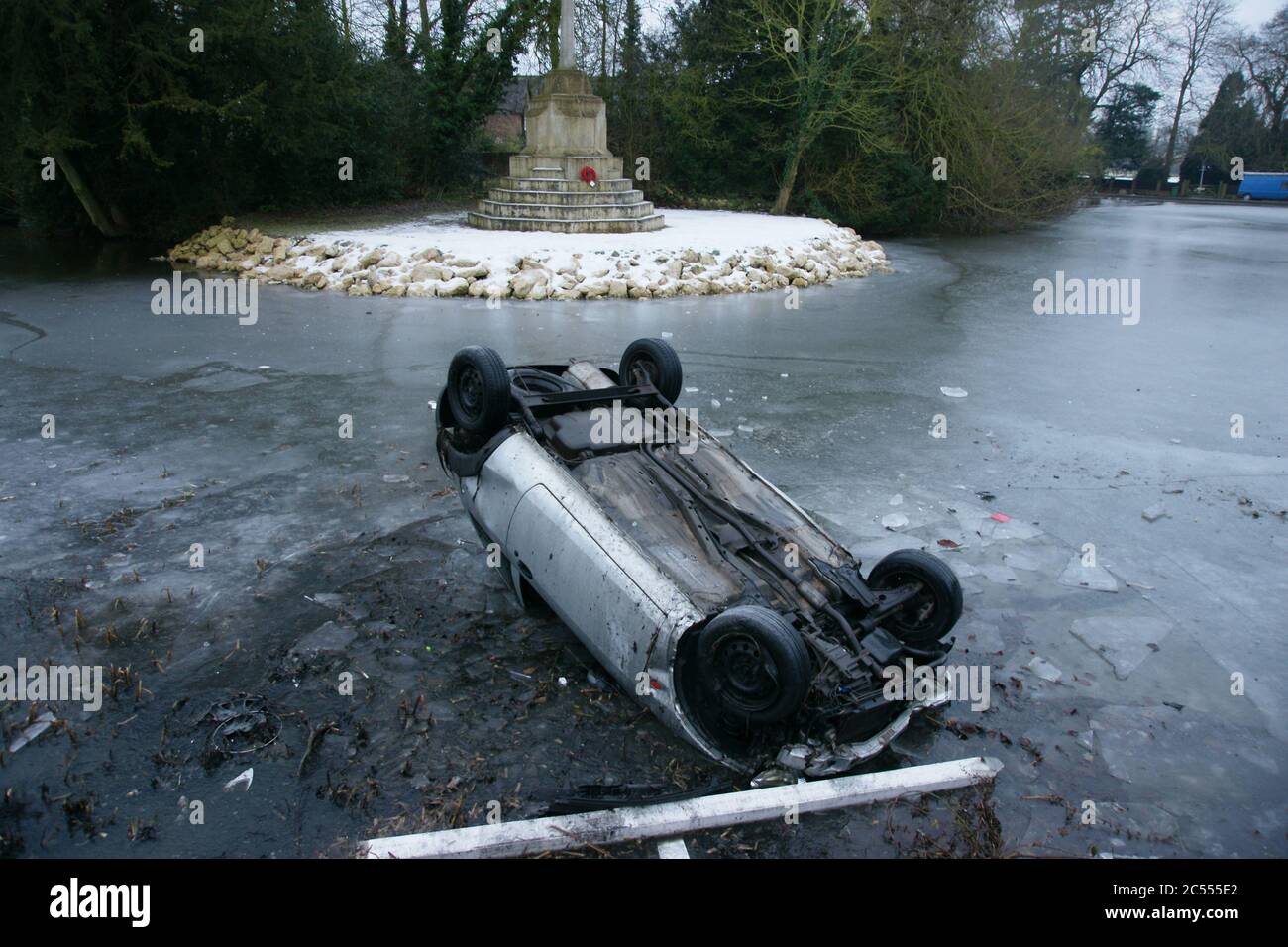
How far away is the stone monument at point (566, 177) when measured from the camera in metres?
19.5

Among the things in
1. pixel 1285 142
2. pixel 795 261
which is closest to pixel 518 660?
pixel 795 261

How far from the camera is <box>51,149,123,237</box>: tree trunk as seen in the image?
18.7m

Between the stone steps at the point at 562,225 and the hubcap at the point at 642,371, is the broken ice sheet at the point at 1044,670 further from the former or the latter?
the stone steps at the point at 562,225

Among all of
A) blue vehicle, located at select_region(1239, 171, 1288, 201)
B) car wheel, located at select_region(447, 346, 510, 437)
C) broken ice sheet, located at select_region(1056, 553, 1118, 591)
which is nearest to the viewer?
car wheel, located at select_region(447, 346, 510, 437)

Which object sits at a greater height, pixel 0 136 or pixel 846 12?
pixel 846 12

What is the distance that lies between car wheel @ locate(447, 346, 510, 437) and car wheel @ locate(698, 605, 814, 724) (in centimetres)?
183

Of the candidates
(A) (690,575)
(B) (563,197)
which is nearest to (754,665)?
(A) (690,575)

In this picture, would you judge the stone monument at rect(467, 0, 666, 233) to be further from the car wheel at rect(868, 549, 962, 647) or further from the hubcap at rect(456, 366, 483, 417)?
the car wheel at rect(868, 549, 962, 647)

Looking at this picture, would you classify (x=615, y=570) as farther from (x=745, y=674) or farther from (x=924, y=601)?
(x=924, y=601)

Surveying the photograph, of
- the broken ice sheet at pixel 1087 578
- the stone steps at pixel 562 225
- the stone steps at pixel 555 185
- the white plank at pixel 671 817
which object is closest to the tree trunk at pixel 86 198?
the stone steps at pixel 562 225

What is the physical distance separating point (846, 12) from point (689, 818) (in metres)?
26.5

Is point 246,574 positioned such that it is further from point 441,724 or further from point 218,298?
point 218,298

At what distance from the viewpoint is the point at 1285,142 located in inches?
2094

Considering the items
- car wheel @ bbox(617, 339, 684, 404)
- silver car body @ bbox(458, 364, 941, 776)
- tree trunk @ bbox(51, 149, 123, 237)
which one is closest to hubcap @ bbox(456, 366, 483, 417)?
silver car body @ bbox(458, 364, 941, 776)
